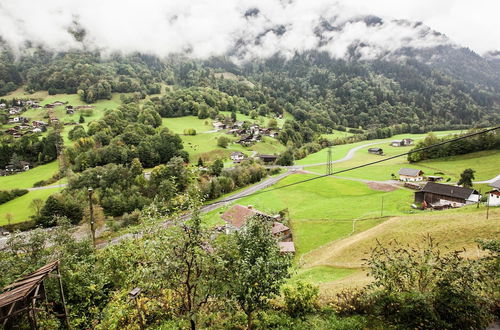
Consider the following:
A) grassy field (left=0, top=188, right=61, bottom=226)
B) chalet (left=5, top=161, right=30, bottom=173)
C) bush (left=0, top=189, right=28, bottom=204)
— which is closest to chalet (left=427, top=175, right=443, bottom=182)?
grassy field (left=0, top=188, right=61, bottom=226)

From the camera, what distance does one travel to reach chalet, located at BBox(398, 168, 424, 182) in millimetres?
59812

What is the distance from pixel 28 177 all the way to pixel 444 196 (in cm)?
8512

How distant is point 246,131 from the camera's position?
11606cm

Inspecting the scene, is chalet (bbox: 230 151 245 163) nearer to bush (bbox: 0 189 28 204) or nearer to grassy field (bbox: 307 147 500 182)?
grassy field (bbox: 307 147 500 182)

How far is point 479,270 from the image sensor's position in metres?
9.77

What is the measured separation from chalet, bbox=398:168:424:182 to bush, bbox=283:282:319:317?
56204 mm

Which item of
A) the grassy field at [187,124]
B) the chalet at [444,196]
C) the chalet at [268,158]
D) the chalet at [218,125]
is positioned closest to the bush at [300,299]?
the chalet at [444,196]

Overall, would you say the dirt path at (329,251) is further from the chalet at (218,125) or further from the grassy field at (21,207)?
the chalet at (218,125)

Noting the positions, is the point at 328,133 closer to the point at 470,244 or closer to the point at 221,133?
the point at 221,133

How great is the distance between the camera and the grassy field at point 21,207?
165ft

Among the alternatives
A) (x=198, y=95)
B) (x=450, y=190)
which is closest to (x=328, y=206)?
(x=450, y=190)

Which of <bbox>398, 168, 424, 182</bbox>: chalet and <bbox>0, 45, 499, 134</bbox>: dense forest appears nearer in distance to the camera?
<bbox>398, 168, 424, 182</bbox>: chalet

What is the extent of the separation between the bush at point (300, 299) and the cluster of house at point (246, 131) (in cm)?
9104

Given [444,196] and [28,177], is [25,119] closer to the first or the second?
[28,177]
